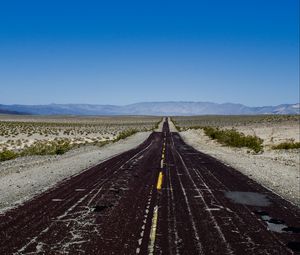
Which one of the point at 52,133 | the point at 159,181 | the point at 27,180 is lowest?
the point at 52,133

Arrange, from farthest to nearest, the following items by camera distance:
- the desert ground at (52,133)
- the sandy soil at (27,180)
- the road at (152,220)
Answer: the desert ground at (52,133) < the sandy soil at (27,180) < the road at (152,220)

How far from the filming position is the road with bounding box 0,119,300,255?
6.40 m

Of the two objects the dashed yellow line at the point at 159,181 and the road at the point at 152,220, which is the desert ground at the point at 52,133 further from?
the road at the point at 152,220

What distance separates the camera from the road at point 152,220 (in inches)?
252

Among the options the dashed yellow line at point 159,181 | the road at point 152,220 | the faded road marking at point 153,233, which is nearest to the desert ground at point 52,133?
the dashed yellow line at point 159,181

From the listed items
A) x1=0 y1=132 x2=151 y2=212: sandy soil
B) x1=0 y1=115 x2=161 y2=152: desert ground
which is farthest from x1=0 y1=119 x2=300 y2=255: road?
x1=0 y1=115 x2=161 y2=152: desert ground

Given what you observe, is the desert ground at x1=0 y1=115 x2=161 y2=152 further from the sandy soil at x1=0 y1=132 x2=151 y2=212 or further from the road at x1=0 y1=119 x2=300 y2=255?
the road at x1=0 y1=119 x2=300 y2=255

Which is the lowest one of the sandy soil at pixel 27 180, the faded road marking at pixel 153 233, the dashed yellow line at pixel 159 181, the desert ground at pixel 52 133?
the desert ground at pixel 52 133

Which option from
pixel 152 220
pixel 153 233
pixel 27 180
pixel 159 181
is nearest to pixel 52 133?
pixel 27 180

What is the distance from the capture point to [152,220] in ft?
26.1

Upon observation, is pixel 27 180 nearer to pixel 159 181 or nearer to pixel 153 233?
pixel 159 181

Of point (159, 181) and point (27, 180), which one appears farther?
point (27, 180)

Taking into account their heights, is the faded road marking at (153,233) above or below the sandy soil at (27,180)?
above

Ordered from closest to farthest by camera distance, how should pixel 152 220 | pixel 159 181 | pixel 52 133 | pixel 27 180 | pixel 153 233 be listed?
pixel 153 233
pixel 152 220
pixel 159 181
pixel 27 180
pixel 52 133
